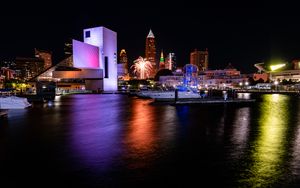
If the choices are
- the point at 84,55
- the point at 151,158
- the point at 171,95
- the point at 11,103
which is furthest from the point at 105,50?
the point at 151,158

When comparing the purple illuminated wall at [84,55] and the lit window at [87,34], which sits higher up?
the lit window at [87,34]

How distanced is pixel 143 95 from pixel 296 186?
45027 mm

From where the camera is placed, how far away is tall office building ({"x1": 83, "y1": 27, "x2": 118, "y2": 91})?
9650 centimetres

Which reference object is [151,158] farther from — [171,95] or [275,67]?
[275,67]

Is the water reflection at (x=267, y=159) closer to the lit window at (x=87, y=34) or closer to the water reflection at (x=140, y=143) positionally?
the water reflection at (x=140, y=143)

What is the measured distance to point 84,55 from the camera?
297 ft

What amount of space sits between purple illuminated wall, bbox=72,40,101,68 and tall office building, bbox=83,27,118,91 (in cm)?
266

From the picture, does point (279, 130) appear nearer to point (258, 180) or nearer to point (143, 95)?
point (258, 180)

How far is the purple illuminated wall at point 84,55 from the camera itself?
8831 centimetres

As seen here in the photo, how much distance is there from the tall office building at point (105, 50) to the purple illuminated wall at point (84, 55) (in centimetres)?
266

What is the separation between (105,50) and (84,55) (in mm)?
9722

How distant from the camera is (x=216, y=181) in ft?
22.0

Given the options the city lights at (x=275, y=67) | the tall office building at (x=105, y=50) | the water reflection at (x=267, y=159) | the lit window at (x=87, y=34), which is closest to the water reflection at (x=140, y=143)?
the water reflection at (x=267, y=159)

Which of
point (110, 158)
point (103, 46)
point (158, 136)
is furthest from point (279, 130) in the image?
point (103, 46)
